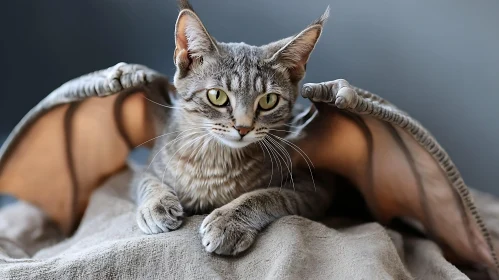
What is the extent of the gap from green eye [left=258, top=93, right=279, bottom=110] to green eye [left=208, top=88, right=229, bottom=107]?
0.25ft

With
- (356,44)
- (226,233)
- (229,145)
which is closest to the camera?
(226,233)

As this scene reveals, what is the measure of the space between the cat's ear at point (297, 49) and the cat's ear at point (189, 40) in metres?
0.15

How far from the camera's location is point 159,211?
3.91 feet

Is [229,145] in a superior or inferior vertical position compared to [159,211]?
superior

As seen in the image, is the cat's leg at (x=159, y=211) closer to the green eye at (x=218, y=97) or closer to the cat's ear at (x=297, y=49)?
the green eye at (x=218, y=97)

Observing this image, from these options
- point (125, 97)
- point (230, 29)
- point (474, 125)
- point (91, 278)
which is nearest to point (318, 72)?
point (230, 29)

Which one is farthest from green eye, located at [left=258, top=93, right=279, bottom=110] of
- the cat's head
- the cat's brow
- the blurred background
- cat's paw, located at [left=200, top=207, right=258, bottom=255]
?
the blurred background

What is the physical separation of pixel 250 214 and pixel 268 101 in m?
0.26

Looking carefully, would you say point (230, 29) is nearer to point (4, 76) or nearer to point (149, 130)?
point (149, 130)

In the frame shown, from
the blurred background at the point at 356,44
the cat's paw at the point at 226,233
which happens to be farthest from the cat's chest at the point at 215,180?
the blurred background at the point at 356,44

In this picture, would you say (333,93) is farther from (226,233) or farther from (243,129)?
(226,233)

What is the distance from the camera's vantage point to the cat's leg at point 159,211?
117 centimetres

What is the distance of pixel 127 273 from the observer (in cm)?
106

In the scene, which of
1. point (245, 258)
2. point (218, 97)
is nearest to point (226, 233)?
point (245, 258)
